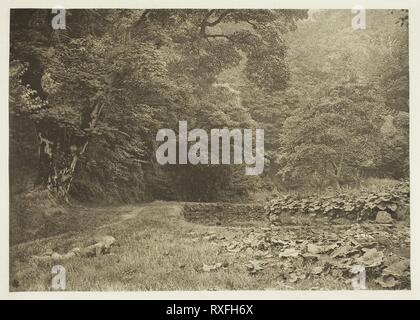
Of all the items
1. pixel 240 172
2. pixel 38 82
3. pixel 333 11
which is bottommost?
pixel 240 172

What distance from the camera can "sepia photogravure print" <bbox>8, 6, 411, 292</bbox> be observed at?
5.57 m

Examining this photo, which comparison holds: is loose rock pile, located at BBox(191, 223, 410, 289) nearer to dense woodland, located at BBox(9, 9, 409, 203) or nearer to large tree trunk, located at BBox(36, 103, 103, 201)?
dense woodland, located at BBox(9, 9, 409, 203)

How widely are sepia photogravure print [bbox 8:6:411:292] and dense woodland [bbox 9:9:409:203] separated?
0.02 meters

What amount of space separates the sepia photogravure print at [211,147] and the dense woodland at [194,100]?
0.06 feet

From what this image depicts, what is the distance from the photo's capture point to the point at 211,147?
5703mm

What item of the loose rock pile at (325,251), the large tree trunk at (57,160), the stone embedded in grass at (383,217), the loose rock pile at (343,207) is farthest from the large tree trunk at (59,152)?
the stone embedded in grass at (383,217)

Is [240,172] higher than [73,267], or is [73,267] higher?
[240,172]

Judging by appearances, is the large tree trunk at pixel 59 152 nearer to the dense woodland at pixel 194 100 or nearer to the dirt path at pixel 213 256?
the dense woodland at pixel 194 100

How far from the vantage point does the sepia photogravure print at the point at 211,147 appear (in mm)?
5566

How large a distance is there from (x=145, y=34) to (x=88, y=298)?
126 inches
